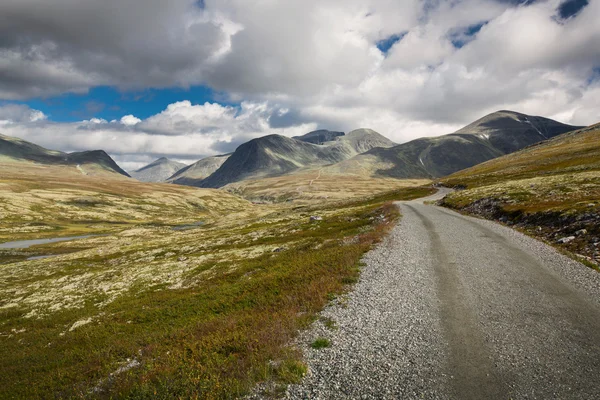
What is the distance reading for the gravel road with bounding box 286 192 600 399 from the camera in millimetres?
10102

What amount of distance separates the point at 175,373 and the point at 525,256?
2983 cm

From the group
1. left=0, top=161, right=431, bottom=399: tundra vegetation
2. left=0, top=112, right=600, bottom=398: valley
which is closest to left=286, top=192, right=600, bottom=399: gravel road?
left=0, top=112, right=600, bottom=398: valley

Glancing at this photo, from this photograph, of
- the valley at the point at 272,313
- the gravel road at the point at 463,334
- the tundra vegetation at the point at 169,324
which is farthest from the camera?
the tundra vegetation at the point at 169,324

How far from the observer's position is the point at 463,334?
13383mm

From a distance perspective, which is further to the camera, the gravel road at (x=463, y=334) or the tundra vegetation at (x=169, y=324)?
the tundra vegetation at (x=169, y=324)

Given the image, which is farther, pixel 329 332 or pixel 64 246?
pixel 64 246

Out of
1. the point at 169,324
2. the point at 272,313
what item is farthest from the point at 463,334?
the point at 169,324

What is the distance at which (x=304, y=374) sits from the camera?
10820 mm

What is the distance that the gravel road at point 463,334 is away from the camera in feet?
33.1

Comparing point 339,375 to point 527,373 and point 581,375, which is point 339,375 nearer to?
point 527,373

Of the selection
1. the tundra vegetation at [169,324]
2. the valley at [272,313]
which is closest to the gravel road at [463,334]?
the valley at [272,313]

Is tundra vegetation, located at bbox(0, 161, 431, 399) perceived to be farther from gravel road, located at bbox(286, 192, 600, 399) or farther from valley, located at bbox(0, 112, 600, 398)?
gravel road, located at bbox(286, 192, 600, 399)

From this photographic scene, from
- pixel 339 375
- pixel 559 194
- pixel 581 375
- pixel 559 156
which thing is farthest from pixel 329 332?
pixel 559 156

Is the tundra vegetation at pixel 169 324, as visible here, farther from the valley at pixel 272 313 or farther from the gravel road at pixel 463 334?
the gravel road at pixel 463 334
